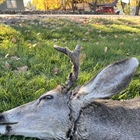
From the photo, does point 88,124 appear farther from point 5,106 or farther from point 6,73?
point 6,73

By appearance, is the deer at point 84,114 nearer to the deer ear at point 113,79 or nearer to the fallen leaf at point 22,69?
the deer ear at point 113,79

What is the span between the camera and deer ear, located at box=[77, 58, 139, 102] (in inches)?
91.0

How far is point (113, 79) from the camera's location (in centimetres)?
234

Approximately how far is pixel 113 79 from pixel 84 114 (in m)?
0.35

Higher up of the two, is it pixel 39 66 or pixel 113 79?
pixel 113 79

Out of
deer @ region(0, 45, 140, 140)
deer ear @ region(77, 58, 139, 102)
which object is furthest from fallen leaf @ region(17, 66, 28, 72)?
deer ear @ region(77, 58, 139, 102)

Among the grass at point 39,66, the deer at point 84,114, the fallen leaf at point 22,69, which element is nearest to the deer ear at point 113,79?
the deer at point 84,114

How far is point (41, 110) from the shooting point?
8.21ft

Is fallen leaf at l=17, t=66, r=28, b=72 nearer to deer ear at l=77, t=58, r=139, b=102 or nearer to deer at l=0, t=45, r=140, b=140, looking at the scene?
deer at l=0, t=45, r=140, b=140

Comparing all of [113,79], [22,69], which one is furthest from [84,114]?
[22,69]

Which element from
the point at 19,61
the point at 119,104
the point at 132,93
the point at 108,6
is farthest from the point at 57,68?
the point at 108,6

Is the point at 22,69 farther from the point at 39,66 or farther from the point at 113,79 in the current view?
the point at 113,79

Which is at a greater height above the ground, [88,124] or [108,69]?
[108,69]

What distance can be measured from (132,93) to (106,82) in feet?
5.49
